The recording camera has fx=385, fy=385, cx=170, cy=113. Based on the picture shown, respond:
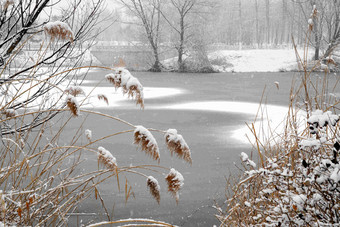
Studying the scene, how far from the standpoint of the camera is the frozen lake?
185 inches

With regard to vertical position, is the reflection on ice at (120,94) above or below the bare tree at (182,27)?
below

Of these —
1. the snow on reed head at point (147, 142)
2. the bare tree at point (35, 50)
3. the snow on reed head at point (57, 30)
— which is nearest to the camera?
the snow on reed head at point (147, 142)

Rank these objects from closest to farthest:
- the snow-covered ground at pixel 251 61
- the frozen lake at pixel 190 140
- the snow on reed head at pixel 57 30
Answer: the snow on reed head at pixel 57 30 → the frozen lake at pixel 190 140 → the snow-covered ground at pixel 251 61

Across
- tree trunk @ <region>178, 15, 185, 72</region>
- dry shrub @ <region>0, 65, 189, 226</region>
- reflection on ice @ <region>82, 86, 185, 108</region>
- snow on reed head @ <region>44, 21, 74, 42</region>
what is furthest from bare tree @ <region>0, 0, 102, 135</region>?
tree trunk @ <region>178, 15, 185, 72</region>

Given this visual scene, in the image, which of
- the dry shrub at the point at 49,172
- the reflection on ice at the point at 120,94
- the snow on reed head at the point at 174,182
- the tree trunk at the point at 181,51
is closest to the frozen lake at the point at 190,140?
the reflection on ice at the point at 120,94

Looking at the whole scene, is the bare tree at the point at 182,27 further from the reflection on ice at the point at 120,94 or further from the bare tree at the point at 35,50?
the bare tree at the point at 35,50

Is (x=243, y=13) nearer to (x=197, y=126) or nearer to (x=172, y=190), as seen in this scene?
(x=197, y=126)

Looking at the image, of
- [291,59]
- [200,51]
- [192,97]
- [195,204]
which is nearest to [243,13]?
[291,59]

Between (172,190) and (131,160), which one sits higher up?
(172,190)

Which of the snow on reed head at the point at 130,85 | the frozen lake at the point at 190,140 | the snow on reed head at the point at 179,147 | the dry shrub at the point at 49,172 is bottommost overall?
the frozen lake at the point at 190,140

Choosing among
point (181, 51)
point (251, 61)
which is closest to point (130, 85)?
point (181, 51)

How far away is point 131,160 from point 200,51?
772 inches

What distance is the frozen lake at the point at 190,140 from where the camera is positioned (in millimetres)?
4695

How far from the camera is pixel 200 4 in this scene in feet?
88.5
